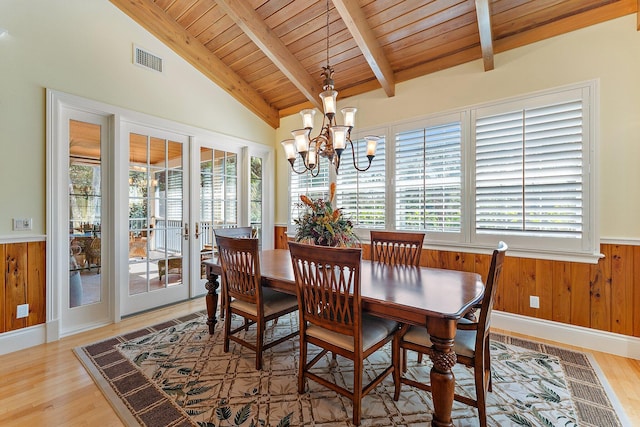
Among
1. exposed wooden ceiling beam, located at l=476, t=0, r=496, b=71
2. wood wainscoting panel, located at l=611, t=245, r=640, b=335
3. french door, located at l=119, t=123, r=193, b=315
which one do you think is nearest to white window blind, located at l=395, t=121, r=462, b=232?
exposed wooden ceiling beam, located at l=476, t=0, r=496, b=71

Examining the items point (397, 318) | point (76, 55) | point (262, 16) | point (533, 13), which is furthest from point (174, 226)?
point (533, 13)

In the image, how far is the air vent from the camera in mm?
3299

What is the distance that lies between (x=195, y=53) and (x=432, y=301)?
4072mm

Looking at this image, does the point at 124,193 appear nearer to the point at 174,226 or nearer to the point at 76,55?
the point at 174,226

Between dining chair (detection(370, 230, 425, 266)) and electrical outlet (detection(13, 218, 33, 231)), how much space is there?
3.13m

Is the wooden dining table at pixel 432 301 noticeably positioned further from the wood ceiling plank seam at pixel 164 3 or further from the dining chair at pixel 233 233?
the wood ceiling plank seam at pixel 164 3

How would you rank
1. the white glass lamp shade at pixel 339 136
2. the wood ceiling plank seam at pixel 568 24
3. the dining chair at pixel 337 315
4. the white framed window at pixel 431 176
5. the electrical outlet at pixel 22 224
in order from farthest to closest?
the white framed window at pixel 431 176, the electrical outlet at pixel 22 224, the wood ceiling plank seam at pixel 568 24, the white glass lamp shade at pixel 339 136, the dining chair at pixel 337 315

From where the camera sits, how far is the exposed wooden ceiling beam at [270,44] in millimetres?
3045

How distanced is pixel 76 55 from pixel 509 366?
4742 millimetres

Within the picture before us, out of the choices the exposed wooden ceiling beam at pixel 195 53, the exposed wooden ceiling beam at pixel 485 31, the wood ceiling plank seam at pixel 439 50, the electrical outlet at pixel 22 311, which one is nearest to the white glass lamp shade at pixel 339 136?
the exposed wooden ceiling beam at pixel 485 31

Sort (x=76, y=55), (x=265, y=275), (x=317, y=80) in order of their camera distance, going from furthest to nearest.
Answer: (x=317, y=80), (x=76, y=55), (x=265, y=275)

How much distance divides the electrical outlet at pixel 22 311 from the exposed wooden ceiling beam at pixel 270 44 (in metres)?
3.33

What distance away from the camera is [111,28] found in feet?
10.3

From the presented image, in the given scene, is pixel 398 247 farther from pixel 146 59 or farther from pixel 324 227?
pixel 146 59
